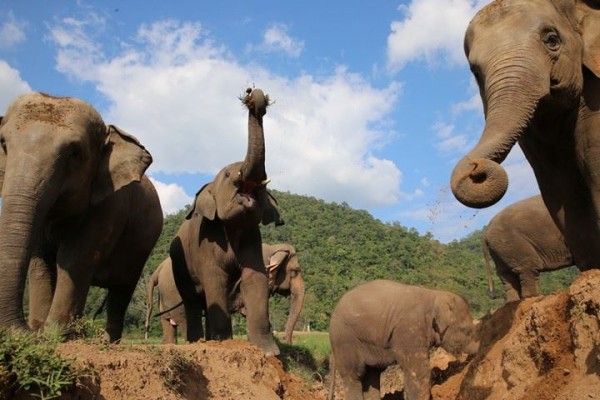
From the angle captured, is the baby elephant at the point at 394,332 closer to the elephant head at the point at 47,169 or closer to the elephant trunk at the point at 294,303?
the elephant head at the point at 47,169

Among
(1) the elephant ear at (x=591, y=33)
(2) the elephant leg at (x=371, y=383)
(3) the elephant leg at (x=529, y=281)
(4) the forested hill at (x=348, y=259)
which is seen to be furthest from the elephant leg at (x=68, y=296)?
(4) the forested hill at (x=348, y=259)

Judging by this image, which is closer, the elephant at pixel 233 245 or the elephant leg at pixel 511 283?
the elephant at pixel 233 245

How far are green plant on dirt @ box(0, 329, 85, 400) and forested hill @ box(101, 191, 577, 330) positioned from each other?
31097 millimetres

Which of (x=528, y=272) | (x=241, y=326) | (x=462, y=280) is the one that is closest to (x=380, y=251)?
(x=462, y=280)

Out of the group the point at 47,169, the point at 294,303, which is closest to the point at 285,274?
the point at 294,303

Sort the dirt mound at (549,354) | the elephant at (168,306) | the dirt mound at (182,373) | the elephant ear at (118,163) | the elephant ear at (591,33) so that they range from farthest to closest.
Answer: the elephant at (168,306) < the elephant ear at (118,163) < the elephant ear at (591,33) < the dirt mound at (182,373) < the dirt mound at (549,354)

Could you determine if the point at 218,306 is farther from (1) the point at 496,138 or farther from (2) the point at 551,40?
(2) the point at 551,40

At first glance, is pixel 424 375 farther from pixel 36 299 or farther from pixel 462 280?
pixel 462 280

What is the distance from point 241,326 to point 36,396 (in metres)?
36.2

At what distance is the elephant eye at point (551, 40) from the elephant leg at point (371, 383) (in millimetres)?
5823

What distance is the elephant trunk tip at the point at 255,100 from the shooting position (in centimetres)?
691

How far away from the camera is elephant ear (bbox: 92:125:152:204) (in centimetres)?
671

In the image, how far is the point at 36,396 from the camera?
3.14 meters

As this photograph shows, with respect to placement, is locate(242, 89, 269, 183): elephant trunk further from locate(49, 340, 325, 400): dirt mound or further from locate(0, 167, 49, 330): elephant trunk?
locate(0, 167, 49, 330): elephant trunk
